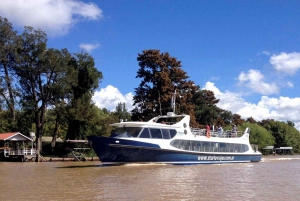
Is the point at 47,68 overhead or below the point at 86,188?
overhead

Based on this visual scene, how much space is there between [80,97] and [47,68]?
6.18m

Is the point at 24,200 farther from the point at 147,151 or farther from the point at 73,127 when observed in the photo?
the point at 73,127

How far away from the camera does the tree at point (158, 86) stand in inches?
1983

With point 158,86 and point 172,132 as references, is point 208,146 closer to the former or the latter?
point 172,132

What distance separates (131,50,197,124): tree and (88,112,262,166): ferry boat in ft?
57.8

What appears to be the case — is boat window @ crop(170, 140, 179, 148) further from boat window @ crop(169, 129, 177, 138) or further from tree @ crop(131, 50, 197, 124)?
tree @ crop(131, 50, 197, 124)

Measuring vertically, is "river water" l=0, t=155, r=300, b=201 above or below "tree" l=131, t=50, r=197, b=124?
below

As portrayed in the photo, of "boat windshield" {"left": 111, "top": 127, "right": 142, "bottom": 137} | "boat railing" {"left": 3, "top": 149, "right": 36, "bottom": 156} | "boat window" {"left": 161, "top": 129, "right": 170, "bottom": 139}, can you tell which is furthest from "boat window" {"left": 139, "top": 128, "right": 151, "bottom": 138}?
"boat railing" {"left": 3, "top": 149, "right": 36, "bottom": 156}

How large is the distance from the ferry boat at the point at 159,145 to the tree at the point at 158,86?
17610 millimetres

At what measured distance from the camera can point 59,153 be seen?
48.2 metres

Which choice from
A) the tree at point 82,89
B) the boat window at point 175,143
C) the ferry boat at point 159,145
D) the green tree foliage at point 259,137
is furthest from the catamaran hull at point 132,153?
the green tree foliage at point 259,137

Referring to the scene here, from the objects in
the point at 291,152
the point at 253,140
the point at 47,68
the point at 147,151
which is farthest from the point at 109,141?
→ the point at 291,152

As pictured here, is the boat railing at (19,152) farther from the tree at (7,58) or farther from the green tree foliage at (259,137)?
the green tree foliage at (259,137)

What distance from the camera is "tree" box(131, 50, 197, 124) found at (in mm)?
50375
